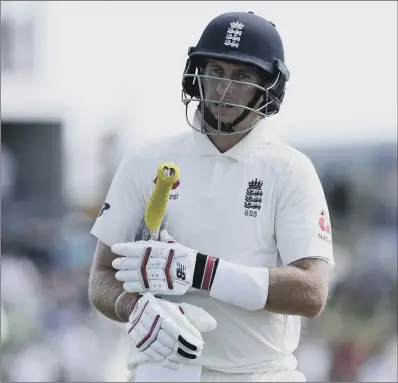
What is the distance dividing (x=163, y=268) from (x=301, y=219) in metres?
0.63

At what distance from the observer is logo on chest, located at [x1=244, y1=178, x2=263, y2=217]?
4.44 meters

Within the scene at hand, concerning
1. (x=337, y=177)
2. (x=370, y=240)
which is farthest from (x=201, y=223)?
(x=337, y=177)

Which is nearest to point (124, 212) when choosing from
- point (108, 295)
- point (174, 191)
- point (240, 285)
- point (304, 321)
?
point (174, 191)

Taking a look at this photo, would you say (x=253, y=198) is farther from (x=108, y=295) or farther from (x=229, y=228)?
(x=108, y=295)

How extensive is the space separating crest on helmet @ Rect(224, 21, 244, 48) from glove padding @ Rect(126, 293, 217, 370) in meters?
1.06

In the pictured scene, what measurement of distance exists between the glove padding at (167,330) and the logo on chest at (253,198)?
18.7 inches

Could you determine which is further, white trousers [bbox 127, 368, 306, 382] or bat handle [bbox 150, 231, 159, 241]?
white trousers [bbox 127, 368, 306, 382]

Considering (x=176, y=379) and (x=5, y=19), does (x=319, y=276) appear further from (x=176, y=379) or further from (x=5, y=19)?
A: (x=5, y=19)

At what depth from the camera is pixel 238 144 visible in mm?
4566

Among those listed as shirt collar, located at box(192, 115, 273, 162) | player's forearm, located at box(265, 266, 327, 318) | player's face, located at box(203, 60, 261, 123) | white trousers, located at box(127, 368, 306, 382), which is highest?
player's face, located at box(203, 60, 261, 123)

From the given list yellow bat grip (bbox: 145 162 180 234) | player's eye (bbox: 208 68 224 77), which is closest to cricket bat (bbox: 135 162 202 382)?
yellow bat grip (bbox: 145 162 180 234)

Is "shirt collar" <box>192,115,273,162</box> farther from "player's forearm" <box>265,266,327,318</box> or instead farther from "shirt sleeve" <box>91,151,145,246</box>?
"player's forearm" <box>265,266,327,318</box>

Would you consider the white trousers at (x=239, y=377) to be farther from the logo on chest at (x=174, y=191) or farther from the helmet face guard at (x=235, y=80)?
the helmet face guard at (x=235, y=80)

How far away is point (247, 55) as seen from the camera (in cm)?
454
